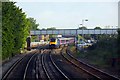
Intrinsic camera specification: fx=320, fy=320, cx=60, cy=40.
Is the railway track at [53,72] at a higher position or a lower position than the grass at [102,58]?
lower

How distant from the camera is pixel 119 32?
38.3 metres

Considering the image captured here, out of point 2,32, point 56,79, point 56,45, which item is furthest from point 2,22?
point 56,45

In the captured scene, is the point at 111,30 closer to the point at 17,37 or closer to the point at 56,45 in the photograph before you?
the point at 56,45

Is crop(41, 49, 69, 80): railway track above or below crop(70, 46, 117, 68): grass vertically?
below

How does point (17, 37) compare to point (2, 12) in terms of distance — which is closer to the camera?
point (2, 12)

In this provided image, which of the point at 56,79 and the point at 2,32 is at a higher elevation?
the point at 2,32

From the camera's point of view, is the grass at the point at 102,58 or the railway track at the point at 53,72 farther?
the grass at the point at 102,58

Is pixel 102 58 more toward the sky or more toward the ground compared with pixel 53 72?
more toward the sky

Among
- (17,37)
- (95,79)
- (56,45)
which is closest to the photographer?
(95,79)

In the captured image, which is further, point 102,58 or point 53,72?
point 102,58

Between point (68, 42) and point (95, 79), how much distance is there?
93.0 meters

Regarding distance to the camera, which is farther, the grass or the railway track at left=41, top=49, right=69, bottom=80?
the grass

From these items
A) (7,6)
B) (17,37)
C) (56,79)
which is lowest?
(56,79)

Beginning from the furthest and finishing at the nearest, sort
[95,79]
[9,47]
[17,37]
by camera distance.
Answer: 1. [17,37]
2. [9,47]
3. [95,79]
